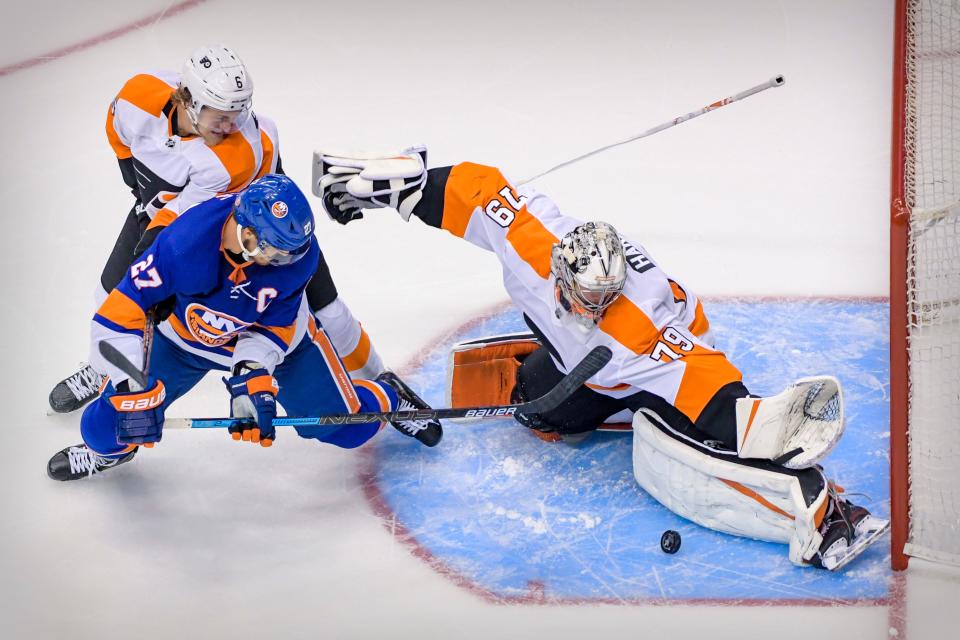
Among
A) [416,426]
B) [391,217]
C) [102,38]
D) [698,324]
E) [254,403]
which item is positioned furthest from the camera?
[102,38]

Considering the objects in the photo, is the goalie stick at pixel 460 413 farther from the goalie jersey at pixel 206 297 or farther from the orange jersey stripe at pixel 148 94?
the orange jersey stripe at pixel 148 94

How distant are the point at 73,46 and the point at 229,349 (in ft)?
8.52

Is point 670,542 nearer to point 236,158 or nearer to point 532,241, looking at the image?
point 532,241

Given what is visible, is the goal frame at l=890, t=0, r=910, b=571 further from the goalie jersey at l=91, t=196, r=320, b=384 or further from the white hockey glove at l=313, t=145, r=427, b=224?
the goalie jersey at l=91, t=196, r=320, b=384

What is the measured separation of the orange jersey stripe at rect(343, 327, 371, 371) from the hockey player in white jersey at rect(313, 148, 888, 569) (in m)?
0.43

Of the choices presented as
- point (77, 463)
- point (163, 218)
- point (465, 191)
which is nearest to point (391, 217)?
point (465, 191)

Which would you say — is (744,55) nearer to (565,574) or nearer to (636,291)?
(636,291)

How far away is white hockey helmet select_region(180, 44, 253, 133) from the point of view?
3.74 m

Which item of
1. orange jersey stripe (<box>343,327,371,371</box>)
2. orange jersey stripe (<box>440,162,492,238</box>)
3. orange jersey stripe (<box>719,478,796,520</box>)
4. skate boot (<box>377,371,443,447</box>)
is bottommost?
orange jersey stripe (<box>719,478,796,520</box>)

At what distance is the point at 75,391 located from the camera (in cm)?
425

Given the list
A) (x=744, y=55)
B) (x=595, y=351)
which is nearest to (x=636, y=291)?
(x=595, y=351)

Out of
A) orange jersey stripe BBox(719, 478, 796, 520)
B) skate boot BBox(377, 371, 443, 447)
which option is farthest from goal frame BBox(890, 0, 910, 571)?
skate boot BBox(377, 371, 443, 447)

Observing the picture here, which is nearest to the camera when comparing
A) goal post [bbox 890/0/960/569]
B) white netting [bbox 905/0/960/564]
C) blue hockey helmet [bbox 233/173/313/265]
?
blue hockey helmet [bbox 233/173/313/265]

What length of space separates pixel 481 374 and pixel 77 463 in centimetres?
130
